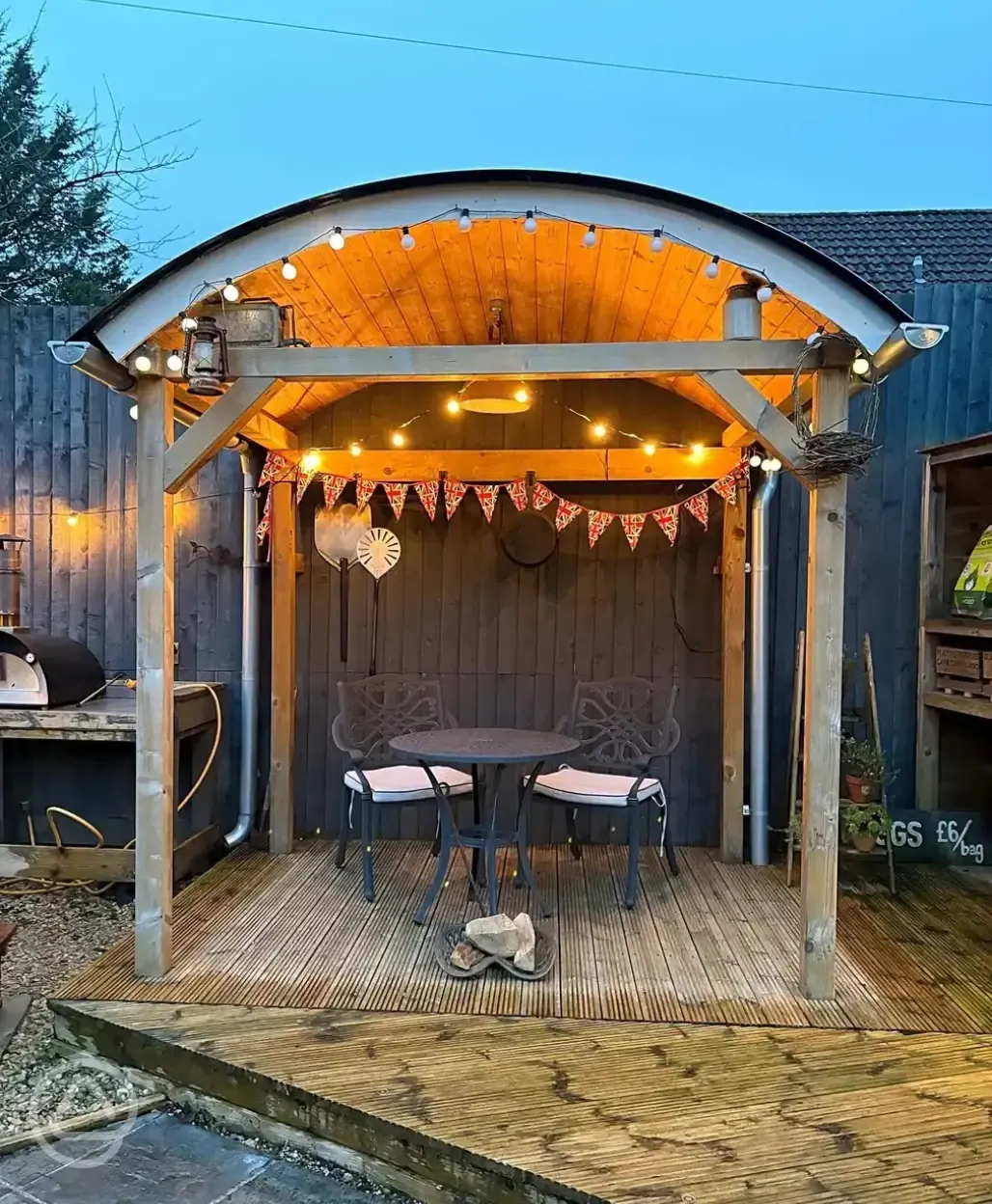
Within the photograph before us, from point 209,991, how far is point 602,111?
34.0 metres

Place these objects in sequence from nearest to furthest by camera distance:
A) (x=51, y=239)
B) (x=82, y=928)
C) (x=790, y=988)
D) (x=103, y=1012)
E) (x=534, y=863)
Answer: (x=103, y=1012) < (x=790, y=988) < (x=82, y=928) < (x=534, y=863) < (x=51, y=239)

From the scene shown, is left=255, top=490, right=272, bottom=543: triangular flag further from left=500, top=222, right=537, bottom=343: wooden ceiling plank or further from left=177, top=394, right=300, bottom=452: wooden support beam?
left=500, top=222, right=537, bottom=343: wooden ceiling plank

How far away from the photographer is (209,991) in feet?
9.09

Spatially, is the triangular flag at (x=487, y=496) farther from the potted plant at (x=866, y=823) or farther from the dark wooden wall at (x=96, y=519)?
the potted plant at (x=866, y=823)

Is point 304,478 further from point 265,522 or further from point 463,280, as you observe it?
point 463,280

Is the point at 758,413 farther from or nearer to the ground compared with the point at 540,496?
farther from the ground

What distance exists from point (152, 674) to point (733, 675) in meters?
2.64

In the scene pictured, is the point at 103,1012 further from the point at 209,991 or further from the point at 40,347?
the point at 40,347

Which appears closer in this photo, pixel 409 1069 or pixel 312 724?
pixel 409 1069

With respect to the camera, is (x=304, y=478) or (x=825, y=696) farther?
(x=304, y=478)

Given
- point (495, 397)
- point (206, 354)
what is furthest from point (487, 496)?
point (206, 354)

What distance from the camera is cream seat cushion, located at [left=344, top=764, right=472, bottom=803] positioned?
3.62 m

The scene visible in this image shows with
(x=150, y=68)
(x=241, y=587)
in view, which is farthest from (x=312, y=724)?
(x=150, y=68)

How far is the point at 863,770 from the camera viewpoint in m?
4.05
